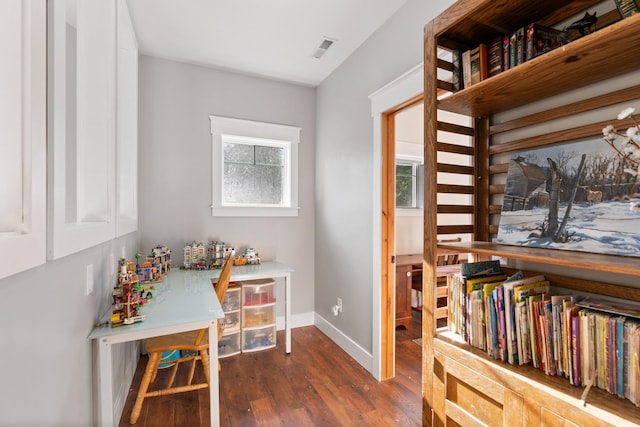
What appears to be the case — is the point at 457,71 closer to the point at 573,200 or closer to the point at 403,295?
the point at 573,200

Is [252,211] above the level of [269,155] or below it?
below

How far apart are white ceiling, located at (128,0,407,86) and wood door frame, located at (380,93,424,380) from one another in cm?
76

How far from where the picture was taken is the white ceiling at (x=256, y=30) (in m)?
2.08

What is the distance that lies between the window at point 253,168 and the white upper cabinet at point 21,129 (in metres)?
2.16

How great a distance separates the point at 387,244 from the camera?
229 cm

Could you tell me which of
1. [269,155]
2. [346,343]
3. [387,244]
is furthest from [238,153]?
[346,343]

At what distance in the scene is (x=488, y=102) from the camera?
137 centimetres

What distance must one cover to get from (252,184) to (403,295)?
2052 mm

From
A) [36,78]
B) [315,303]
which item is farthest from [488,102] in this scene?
[315,303]

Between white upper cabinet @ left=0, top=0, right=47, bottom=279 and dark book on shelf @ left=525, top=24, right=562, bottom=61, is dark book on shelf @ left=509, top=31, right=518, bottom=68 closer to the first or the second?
dark book on shelf @ left=525, top=24, right=562, bottom=61

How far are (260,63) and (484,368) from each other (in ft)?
9.65

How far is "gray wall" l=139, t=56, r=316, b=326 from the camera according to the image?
2.73 m

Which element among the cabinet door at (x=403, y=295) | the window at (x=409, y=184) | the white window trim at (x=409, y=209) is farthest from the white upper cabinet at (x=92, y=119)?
the window at (x=409, y=184)

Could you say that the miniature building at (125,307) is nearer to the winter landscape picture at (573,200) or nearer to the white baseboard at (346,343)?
the white baseboard at (346,343)
